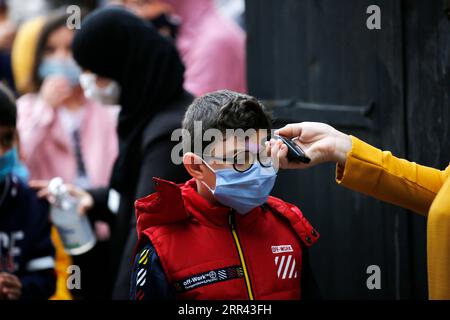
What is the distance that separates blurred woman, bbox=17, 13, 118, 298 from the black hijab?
5.19 ft

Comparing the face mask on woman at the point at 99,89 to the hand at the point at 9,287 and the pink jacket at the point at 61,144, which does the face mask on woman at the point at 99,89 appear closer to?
the hand at the point at 9,287

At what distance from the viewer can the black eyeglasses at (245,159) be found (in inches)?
126

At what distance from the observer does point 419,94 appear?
14.2 ft

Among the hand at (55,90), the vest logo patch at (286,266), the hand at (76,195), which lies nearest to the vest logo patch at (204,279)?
the vest logo patch at (286,266)

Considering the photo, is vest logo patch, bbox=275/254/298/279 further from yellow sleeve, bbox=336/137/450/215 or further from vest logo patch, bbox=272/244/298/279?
yellow sleeve, bbox=336/137/450/215

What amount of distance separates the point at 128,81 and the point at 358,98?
1.11 meters

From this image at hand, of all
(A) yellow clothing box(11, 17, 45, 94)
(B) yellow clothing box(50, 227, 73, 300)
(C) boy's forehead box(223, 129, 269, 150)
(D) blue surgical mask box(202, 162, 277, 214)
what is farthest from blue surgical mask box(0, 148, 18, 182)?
(A) yellow clothing box(11, 17, 45, 94)

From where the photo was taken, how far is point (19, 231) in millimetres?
4637

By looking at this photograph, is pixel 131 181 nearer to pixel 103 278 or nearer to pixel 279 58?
pixel 103 278

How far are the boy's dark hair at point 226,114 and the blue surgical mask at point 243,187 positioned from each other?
0.13m

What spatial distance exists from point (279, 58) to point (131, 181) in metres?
1.10

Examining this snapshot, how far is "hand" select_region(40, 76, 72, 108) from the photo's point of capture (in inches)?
262
